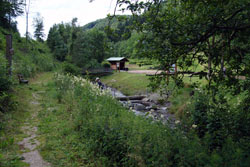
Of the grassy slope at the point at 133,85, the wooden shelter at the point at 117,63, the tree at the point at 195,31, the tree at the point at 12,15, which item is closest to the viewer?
the tree at the point at 195,31

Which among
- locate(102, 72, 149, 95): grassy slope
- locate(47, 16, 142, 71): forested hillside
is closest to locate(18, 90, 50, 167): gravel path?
locate(47, 16, 142, 71): forested hillside

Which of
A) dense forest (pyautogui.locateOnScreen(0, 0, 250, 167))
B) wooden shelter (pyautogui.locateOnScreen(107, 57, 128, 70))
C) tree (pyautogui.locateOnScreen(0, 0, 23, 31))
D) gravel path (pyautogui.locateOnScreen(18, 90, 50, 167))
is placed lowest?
gravel path (pyautogui.locateOnScreen(18, 90, 50, 167))

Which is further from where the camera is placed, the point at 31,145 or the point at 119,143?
the point at 31,145

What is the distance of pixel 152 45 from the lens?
409cm

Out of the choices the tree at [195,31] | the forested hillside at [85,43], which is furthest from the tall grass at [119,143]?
the forested hillside at [85,43]

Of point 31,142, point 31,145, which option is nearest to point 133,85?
point 31,142

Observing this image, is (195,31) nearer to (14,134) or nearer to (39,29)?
(14,134)

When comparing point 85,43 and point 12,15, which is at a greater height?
point 12,15

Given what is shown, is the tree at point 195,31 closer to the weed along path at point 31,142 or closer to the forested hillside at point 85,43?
the forested hillside at point 85,43

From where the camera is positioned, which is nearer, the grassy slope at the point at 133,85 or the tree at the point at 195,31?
the tree at the point at 195,31

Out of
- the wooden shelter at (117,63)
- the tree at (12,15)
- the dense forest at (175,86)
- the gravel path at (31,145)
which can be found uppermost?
the tree at (12,15)

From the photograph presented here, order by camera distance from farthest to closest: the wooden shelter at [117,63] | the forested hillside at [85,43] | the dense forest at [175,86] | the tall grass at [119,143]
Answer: the wooden shelter at [117,63], the forested hillside at [85,43], the dense forest at [175,86], the tall grass at [119,143]

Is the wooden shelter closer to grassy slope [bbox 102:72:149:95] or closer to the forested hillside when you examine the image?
the forested hillside

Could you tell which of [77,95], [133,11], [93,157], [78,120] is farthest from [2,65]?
[133,11]
